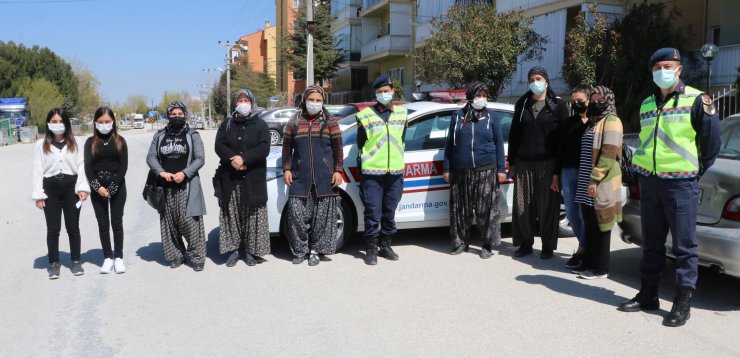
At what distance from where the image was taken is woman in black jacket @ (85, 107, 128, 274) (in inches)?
234

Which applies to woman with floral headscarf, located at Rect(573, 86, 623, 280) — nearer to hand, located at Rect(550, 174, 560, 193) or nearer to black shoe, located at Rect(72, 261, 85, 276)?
hand, located at Rect(550, 174, 560, 193)

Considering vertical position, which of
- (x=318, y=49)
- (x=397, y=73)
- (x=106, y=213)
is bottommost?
(x=106, y=213)

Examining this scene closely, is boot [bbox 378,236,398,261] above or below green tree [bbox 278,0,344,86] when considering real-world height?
below

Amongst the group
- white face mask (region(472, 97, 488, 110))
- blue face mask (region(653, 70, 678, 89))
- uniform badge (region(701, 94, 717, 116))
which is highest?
blue face mask (region(653, 70, 678, 89))

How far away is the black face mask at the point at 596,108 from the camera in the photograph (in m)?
5.59

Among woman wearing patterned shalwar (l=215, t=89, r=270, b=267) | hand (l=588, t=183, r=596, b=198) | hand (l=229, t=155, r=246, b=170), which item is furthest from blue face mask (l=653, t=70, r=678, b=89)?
hand (l=229, t=155, r=246, b=170)

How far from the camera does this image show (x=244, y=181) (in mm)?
6281

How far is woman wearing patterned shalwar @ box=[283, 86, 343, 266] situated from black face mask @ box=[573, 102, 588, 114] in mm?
2375

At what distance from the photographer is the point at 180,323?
4.69 m

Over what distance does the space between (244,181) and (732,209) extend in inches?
172

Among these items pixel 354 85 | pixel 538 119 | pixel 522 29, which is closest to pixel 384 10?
pixel 354 85

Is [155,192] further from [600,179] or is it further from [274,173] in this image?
→ [600,179]

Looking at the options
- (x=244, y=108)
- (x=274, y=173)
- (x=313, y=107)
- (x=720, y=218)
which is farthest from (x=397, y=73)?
(x=720, y=218)

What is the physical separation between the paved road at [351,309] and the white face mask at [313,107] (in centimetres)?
159
